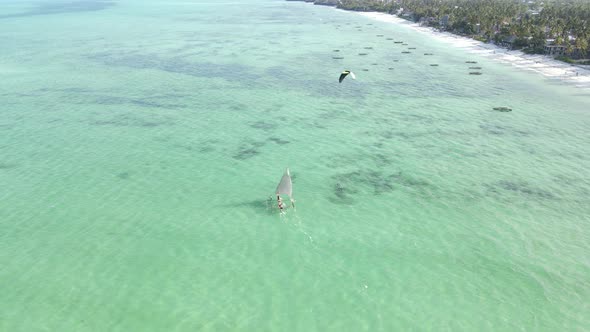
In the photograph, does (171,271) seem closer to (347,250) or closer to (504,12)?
(347,250)

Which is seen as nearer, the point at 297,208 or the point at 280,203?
the point at 280,203

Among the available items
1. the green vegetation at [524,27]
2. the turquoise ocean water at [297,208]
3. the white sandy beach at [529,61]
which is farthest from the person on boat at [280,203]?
the green vegetation at [524,27]

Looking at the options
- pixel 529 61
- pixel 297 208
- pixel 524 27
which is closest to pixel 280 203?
pixel 297 208

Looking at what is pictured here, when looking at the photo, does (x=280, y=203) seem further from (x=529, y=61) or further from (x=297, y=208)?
(x=529, y=61)

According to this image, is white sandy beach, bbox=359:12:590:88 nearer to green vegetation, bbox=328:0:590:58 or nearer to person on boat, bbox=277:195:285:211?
green vegetation, bbox=328:0:590:58

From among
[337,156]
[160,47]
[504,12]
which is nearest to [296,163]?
[337,156]

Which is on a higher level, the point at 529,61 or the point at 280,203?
the point at 529,61

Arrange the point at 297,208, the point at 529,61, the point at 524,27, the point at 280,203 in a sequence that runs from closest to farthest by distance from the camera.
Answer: the point at 280,203, the point at 297,208, the point at 529,61, the point at 524,27
